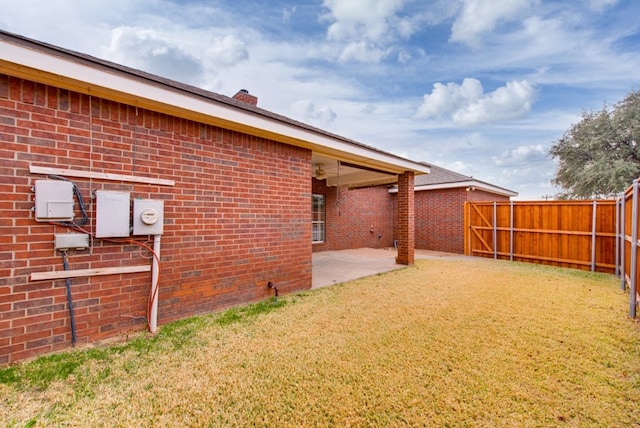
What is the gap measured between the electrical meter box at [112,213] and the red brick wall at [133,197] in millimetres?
111

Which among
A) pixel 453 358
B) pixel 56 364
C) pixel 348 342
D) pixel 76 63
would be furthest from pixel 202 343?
pixel 76 63

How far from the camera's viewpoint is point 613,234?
725 centimetres

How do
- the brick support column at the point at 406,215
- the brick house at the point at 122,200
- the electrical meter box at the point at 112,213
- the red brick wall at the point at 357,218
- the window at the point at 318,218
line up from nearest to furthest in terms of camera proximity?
1. the brick house at the point at 122,200
2. the electrical meter box at the point at 112,213
3. the brick support column at the point at 406,215
4. the window at the point at 318,218
5. the red brick wall at the point at 357,218

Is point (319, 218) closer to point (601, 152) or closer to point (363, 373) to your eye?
point (363, 373)

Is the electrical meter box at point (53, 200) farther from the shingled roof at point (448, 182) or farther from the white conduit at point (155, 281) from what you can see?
the shingled roof at point (448, 182)

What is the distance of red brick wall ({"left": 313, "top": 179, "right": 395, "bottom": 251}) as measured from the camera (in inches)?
458

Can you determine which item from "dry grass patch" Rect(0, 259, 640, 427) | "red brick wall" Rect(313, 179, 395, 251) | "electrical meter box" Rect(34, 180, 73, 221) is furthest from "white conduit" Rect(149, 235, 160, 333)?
"red brick wall" Rect(313, 179, 395, 251)

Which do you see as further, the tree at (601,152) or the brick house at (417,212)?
the tree at (601,152)

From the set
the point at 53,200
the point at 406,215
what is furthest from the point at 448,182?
the point at 53,200

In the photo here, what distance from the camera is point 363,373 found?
8.18 feet

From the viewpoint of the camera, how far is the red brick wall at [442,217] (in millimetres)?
11508

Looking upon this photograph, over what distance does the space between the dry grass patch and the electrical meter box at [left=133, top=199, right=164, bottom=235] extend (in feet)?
4.24

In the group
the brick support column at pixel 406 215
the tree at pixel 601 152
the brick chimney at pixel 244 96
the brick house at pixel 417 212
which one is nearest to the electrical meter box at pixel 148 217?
the brick support column at pixel 406 215

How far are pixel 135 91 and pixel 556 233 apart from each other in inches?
435
